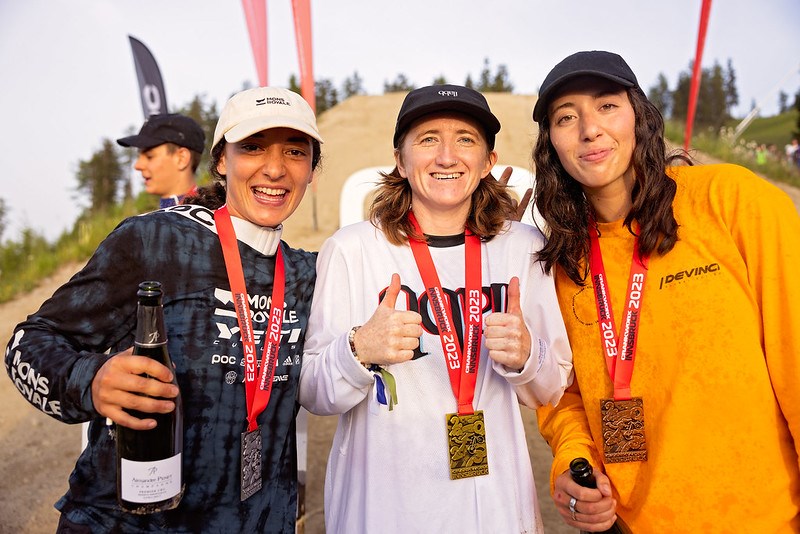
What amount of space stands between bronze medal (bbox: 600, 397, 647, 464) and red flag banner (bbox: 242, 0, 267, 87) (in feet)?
24.2

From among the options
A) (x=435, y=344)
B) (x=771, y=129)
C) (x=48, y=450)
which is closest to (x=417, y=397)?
(x=435, y=344)

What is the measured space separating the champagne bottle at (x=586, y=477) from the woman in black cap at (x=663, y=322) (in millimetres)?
33

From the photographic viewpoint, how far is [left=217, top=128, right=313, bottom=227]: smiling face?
2039 mm

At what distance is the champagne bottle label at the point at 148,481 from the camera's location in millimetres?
1467

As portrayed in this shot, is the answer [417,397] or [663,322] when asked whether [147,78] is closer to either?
[417,397]

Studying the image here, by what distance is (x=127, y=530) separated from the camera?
5.56 feet

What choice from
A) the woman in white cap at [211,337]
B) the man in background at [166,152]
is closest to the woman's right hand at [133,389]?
the woman in white cap at [211,337]

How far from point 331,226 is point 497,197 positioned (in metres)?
10.7

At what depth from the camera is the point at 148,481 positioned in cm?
147

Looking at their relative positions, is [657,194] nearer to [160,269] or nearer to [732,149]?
[160,269]

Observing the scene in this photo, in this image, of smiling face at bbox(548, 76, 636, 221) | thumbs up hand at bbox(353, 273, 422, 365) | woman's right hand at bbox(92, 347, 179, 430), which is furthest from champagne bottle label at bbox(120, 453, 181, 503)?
A: smiling face at bbox(548, 76, 636, 221)

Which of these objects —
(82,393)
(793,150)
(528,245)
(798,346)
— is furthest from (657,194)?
(793,150)

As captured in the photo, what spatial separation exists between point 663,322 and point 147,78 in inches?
388

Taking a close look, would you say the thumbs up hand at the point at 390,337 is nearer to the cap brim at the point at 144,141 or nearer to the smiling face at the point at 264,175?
the smiling face at the point at 264,175
